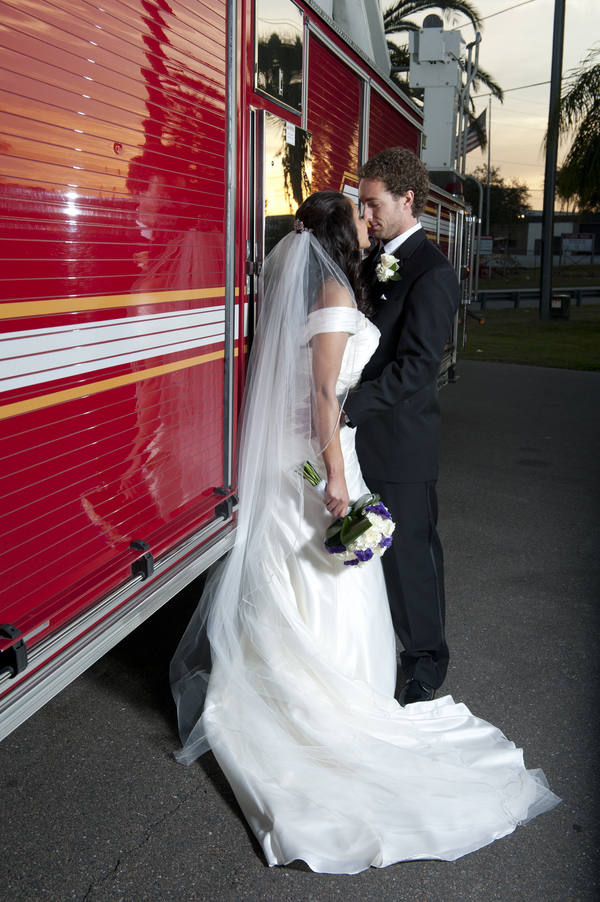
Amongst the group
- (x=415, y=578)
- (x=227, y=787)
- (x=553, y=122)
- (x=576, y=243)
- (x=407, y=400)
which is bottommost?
(x=227, y=787)

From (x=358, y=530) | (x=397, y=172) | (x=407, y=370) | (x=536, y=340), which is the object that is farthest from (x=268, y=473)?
(x=536, y=340)

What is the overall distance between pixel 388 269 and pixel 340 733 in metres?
1.46

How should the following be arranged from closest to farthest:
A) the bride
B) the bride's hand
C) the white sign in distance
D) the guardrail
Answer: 1. the bride
2. the bride's hand
3. the guardrail
4. the white sign in distance

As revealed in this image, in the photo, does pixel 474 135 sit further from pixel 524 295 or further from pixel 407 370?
pixel 407 370

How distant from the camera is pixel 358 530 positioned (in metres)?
2.28

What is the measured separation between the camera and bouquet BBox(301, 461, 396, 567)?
2275 millimetres

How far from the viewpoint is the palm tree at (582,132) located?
1291 cm

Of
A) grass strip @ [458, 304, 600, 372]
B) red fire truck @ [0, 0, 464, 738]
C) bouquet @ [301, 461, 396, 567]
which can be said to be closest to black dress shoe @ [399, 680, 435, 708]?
bouquet @ [301, 461, 396, 567]

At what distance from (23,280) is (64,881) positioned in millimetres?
1469

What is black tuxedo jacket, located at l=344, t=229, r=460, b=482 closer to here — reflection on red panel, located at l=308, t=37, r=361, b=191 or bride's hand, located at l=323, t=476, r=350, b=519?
bride's hand, located at l=323, t=476, r=350, b=519

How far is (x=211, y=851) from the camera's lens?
2.01 meters

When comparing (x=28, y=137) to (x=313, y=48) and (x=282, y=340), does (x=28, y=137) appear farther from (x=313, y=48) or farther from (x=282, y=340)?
(x=313, y=48)

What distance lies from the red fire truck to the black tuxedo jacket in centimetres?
44

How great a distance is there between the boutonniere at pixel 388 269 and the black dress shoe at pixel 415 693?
139 centimetres
